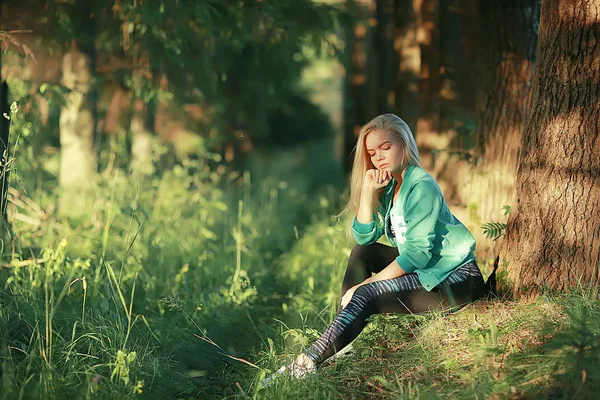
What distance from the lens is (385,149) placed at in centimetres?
455

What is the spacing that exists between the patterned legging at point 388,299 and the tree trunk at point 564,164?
0.35 meters

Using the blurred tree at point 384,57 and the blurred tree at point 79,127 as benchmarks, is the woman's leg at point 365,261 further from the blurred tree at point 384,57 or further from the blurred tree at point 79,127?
the blurred tree at point 79,127

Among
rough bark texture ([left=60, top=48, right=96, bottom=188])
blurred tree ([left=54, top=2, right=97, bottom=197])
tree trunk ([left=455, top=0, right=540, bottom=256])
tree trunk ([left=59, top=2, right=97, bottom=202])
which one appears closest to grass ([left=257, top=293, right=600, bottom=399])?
tree trunk ([left=455, top=0, right=540, bottom=256])

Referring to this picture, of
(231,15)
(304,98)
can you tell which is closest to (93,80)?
(231,15)

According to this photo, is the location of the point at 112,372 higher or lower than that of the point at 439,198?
lower

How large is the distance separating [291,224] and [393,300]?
20.1ft

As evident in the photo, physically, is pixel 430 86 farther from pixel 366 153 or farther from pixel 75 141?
pixel 75 141

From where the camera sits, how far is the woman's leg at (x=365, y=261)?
4.62 metres

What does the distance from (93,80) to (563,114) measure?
21.7ft

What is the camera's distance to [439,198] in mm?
4383

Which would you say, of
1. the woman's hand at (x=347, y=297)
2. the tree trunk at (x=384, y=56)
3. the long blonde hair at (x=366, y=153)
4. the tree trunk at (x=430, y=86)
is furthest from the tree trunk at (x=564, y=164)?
the tree trunk at (x=384, y=56)

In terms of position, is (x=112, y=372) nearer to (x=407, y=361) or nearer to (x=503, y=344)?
(x=407, y=361)

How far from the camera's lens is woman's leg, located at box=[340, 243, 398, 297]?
15.1ft

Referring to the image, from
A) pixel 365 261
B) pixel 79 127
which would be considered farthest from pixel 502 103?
pixel 79 127
